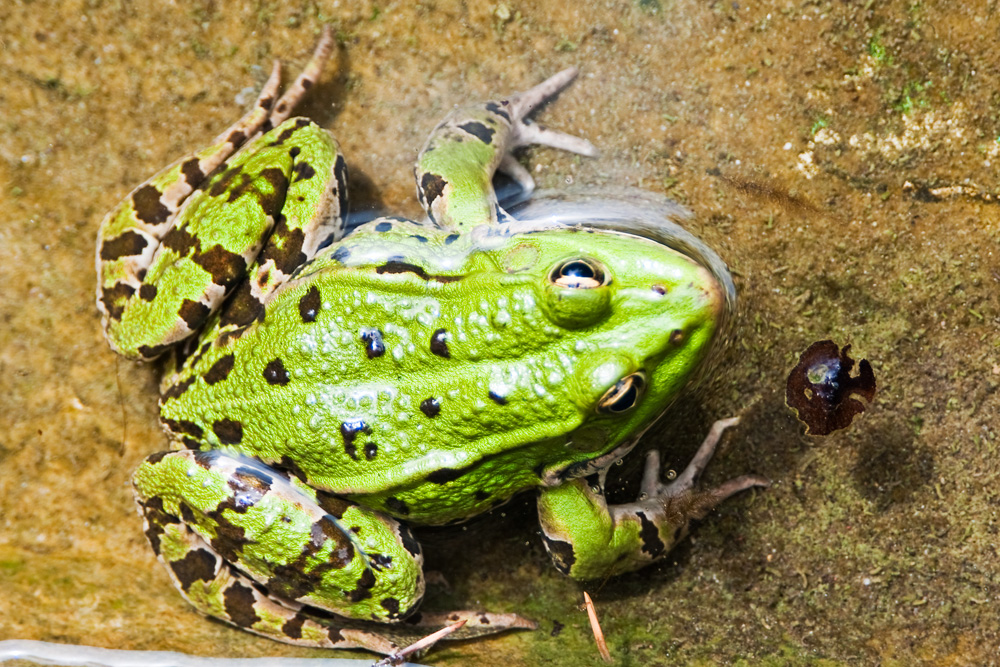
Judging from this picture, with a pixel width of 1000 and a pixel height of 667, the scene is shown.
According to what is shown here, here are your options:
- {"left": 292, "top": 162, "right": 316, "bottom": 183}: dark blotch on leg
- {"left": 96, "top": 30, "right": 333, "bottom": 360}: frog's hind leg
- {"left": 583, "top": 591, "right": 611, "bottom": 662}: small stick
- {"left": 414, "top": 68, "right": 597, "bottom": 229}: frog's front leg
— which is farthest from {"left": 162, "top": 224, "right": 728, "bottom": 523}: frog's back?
{"left": 583, "top": 591, "right": 611, "bottom": 662}: small stick

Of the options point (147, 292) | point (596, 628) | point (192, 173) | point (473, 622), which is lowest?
point (596, 628)

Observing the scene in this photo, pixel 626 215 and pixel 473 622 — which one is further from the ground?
pixel 626 215

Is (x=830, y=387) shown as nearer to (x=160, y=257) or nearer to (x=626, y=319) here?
(x=626, y=319)

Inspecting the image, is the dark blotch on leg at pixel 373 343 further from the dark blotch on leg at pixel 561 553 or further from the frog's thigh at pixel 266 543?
the dark blotch on leg at pixel 561 553

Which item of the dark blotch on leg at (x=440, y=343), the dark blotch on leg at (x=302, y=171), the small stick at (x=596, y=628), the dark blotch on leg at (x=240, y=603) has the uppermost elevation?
the dark blotch on leg at (x=302, y=171)

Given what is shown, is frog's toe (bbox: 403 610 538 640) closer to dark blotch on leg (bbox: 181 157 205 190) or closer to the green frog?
the green frog

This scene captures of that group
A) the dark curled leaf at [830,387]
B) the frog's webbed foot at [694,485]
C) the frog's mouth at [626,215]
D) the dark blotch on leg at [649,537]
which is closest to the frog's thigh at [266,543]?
the dark blotch on leg at [649,537]

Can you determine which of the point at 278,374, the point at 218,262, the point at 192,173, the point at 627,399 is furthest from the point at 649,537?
the point at 192,173
